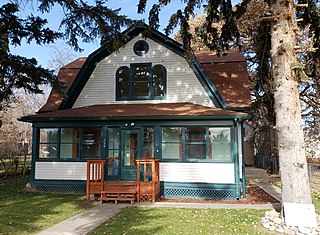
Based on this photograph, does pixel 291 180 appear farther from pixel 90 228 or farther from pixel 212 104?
pixel 212 104

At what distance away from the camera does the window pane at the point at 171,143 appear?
11.2 meters

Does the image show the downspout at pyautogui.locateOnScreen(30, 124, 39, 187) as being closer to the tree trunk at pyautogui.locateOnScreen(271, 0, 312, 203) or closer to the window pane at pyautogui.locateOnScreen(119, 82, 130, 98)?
the window pane at pyautogui.locateOnScreen(119, 82, 130, 98)

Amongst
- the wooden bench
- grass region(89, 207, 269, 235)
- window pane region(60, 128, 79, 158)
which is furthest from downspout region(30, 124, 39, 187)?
grass region(89, 207, 269, 235)

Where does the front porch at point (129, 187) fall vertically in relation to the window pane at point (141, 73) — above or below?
below

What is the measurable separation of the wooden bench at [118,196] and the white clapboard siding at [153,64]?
4520 mm

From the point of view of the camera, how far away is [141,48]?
13.3 metres

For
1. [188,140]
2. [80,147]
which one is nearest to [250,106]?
[188,140]

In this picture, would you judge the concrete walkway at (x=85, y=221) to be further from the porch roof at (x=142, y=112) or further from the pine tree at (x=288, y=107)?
the pine tree at (x=288, y=107)

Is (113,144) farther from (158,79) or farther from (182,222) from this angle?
(182,222)

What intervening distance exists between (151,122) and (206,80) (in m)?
2.94

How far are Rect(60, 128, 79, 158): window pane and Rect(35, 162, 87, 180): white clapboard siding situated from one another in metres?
0.47

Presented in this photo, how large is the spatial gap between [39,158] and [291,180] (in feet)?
31.4

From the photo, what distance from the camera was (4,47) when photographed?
777cm

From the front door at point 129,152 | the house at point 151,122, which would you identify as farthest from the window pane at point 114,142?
the front door at point 129,152
